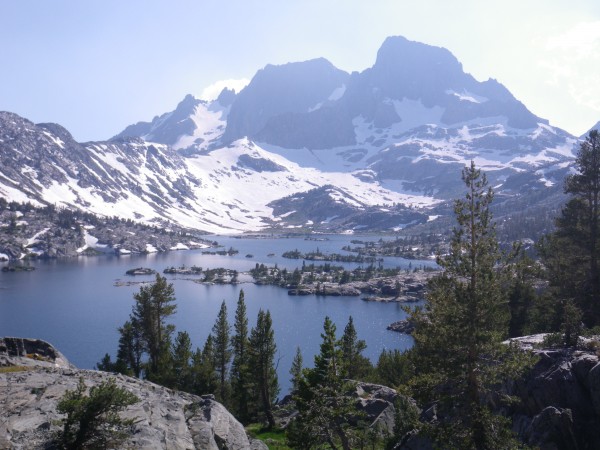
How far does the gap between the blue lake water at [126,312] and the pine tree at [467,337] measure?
6179 cm

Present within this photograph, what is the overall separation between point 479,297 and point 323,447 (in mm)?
19511

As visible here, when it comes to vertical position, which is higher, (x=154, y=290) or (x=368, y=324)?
(x=154, y=290)

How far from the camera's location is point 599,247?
39062mm

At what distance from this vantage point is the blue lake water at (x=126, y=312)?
4008 inches

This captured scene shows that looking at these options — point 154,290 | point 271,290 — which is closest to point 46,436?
point 154,290

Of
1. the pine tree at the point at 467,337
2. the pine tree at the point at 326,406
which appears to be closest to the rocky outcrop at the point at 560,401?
the pine tree at the point at 467,337

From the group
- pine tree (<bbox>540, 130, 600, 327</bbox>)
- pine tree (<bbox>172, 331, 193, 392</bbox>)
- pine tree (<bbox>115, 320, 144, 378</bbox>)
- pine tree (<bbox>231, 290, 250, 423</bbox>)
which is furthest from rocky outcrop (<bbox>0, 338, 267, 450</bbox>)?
pine tree (<bbox>540, 130, 600, 327</bbox>)

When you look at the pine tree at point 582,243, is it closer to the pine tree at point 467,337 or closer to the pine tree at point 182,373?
the pine tree at point 467,337

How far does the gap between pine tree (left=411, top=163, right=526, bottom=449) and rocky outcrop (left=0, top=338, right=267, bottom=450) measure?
38.4 ft

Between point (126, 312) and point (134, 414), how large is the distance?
113141mm

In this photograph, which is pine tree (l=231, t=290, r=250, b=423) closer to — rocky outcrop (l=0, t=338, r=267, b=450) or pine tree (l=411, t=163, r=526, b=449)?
rocky outcrop (l=0, t=338, r=267, b=450)

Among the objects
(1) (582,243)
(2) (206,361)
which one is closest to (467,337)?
(1) (582,243)

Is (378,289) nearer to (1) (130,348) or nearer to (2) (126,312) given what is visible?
(2) (126,312)

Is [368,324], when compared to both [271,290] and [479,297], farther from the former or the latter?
[479,297]
